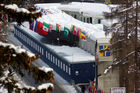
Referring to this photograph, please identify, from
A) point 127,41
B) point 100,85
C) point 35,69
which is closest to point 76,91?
point 100,85

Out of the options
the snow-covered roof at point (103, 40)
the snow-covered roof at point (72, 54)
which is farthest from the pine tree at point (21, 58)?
the snow-covered roof at point (72, 54)

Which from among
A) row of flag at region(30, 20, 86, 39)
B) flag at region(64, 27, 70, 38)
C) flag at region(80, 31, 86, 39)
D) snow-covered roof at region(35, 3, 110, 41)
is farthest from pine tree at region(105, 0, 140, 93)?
flag at region(64, 27, 70, 38)

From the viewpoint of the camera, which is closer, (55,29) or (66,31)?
(66,31)

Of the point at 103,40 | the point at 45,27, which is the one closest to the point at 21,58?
the point at 103,40

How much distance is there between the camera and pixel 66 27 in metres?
41.9

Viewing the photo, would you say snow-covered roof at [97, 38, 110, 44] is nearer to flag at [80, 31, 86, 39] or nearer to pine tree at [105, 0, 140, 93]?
pine tree at [105, 0, 140, 93]

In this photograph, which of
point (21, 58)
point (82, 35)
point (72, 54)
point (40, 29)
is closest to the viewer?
point (21, 58)

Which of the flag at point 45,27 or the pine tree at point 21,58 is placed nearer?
the pine tree at point 21,58

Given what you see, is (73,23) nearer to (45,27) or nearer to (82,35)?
(45,27)

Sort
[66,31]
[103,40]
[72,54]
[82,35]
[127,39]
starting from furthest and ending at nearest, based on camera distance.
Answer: [66,31] → [82,35] → [72,54] → [103,40] → [127,39]

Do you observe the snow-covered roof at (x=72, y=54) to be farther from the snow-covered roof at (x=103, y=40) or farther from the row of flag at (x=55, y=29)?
the snow-covered roof at (x=103, y=40)

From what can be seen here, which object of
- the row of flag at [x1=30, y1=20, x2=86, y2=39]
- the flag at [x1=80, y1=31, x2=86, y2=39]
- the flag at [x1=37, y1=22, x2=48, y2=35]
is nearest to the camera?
the flag at [x1=80, y1=31, x2=86, y2=39]

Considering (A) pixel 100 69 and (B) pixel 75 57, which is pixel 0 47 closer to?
(A) pixel 100 69

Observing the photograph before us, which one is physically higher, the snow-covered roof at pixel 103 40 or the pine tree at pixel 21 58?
the pine tree at pixel 21 58
